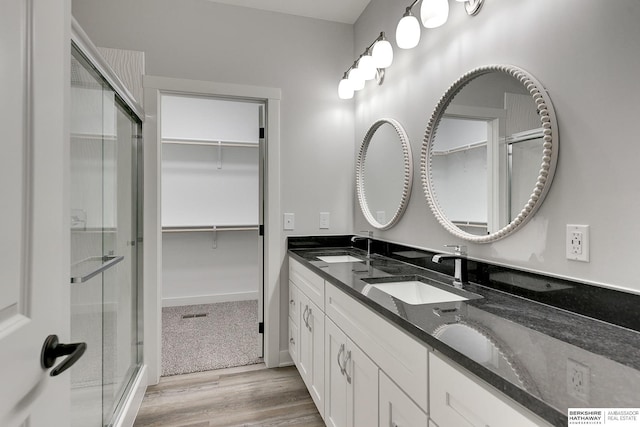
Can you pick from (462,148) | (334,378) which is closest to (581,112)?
(462,148)

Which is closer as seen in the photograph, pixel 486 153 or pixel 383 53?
pixel 486 153

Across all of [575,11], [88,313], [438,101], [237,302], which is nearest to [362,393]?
[88,313]

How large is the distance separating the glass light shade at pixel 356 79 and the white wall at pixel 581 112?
2.81 feet

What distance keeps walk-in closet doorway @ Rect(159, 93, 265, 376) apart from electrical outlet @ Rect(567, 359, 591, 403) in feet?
10.5

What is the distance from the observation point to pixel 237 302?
4082 millimetres

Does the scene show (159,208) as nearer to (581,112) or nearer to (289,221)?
(289,221)

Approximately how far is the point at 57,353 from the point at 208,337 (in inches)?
98.6

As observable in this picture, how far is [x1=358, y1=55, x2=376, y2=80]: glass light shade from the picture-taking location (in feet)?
7.16

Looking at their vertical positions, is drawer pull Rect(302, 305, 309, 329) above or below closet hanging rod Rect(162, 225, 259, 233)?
below

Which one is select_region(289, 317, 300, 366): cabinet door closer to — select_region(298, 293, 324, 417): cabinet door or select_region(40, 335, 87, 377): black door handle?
select_region(298, 293, 324, 417): cabinet door

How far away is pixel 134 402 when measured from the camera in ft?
6.22

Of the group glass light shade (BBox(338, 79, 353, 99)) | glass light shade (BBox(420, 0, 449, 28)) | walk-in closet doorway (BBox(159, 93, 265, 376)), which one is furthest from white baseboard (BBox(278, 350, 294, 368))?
glass light shade (BBox(420, 0, 449, 28))

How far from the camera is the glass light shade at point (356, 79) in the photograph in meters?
2.31

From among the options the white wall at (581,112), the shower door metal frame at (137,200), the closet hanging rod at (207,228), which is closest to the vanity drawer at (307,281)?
the white wall at (581,112)
